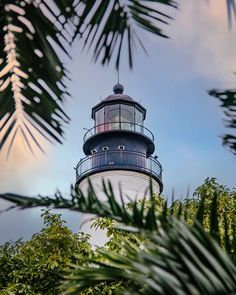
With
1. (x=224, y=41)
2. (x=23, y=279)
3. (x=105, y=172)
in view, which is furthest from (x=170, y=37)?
(x=105, y=172)

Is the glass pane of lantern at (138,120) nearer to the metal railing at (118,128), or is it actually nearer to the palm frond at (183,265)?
the metal railing at (118,128)

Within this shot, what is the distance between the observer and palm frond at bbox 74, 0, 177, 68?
6.23 ft

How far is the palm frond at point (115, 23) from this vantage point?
1.90 metres

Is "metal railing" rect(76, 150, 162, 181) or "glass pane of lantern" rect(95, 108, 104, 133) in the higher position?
"glass pane of lantern" rect(95, 108, 104, 133)

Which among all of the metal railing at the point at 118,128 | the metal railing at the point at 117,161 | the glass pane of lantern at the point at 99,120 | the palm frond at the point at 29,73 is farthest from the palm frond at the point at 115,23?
the glass pane of lantern at the point at 99,120

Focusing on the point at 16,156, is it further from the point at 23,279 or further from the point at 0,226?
the point at 23,279

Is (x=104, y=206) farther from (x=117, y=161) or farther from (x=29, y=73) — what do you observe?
(x=117, y=161)

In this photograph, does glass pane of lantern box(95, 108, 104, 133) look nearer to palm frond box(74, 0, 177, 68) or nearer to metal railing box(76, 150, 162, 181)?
metal railing box(76, 150, 162, 181)

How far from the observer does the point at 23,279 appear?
11.7m

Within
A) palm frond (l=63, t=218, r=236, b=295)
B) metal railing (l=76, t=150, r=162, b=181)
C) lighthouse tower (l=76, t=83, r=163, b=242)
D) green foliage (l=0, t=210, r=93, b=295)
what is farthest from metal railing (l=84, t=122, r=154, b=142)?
palm frond (l=63, t=218, r=236, b=295)

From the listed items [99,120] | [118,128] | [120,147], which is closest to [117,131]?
[118,128]

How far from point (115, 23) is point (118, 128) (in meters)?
23.7

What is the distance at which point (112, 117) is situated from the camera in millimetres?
26172

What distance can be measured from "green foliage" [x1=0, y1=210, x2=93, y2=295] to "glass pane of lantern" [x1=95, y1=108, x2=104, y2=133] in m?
13.4
